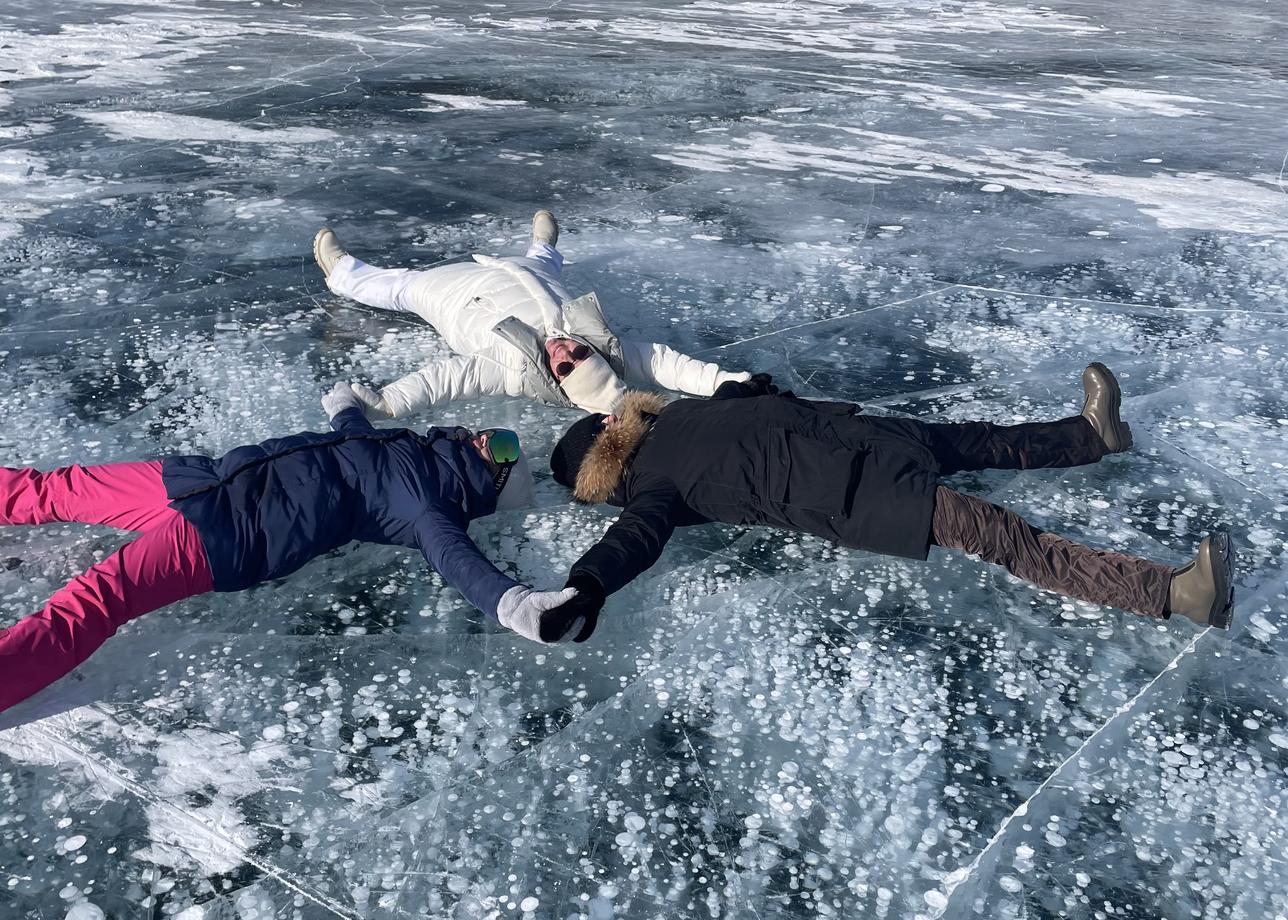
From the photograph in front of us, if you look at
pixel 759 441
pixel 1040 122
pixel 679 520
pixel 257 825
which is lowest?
pixel 257 825

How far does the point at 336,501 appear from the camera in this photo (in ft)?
10.2

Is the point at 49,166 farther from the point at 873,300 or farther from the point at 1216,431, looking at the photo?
the point at 1216,431

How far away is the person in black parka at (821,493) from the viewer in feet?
10.00

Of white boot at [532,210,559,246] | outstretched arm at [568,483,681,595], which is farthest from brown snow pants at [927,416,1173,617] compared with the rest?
white boot at [532,210,559,246]

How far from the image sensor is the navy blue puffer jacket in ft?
9.70

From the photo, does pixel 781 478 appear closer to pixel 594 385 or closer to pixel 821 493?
pixel 821 493

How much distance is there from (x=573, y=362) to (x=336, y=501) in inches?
Answer: 48.3

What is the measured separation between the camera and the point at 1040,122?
8844 mm

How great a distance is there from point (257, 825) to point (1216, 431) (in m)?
3.65

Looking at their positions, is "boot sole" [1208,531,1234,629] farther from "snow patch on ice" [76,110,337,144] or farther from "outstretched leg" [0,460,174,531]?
"snow patch on ice" [76,110,337,144]

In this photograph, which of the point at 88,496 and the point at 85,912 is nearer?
the point at 85,912

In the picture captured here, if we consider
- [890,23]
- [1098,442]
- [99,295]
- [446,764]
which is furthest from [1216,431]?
[890,23]

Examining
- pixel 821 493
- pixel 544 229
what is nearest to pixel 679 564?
pixel 821 493

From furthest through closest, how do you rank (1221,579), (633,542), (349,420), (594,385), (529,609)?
(594,385), (349,420), (633,542), (1221,579), (529,609)
